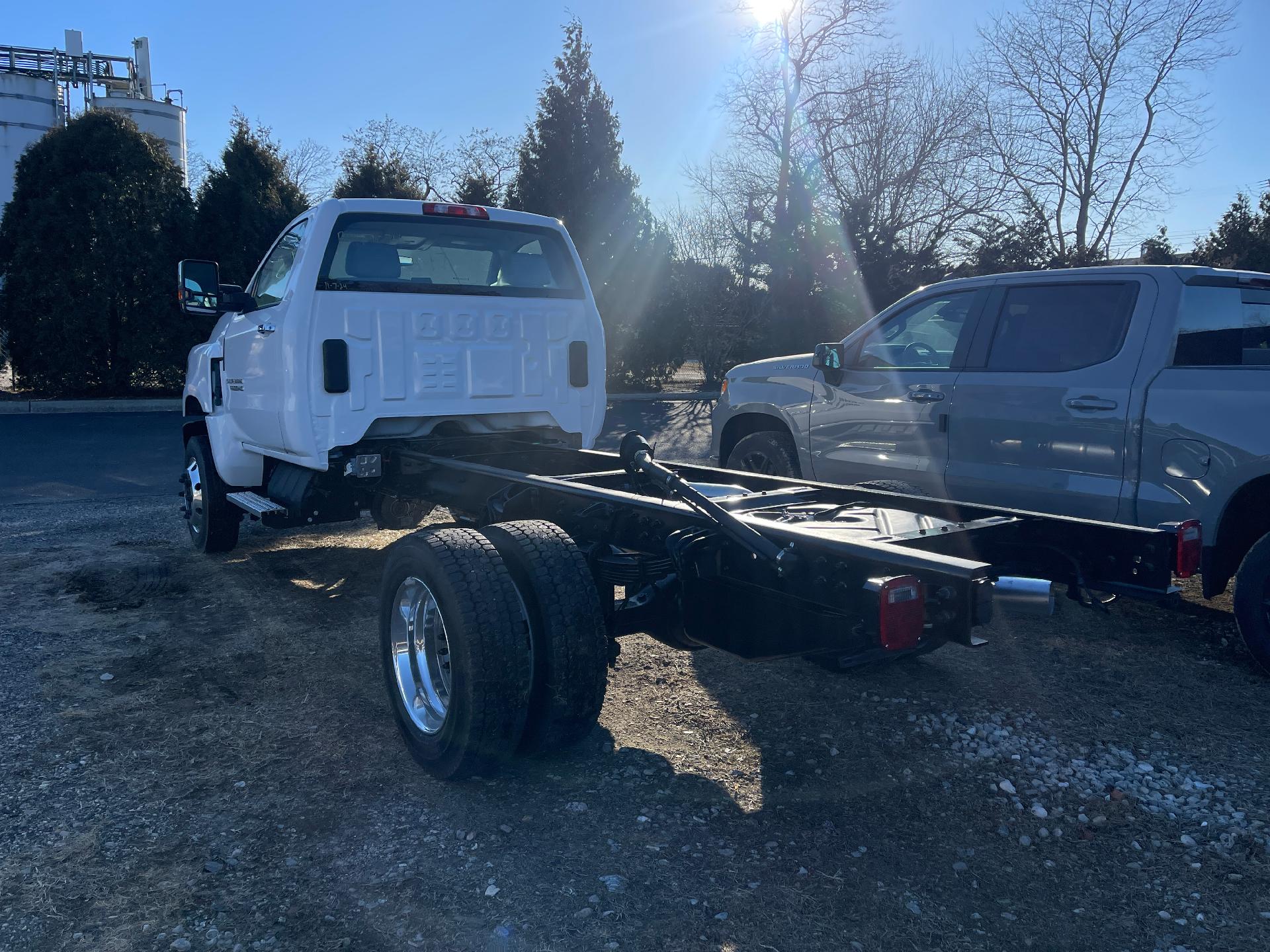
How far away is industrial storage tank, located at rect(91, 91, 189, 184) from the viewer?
36.8 meters

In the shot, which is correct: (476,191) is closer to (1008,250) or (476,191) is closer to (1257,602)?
(1008,250)

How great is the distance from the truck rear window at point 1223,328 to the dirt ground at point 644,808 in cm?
146

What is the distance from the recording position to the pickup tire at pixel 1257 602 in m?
4.17

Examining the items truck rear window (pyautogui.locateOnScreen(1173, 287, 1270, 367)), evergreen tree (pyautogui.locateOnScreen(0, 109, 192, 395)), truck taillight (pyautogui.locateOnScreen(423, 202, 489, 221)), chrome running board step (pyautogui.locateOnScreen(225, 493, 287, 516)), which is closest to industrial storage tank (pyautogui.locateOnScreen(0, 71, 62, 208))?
evergreen tree (pyautogui.locateOnScreen(0, 109, 192, 395))

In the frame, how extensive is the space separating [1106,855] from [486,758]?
2.00 metres

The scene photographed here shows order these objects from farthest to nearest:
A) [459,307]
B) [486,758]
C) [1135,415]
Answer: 1. [459,307]
2. [1135,415]
3. [486,758]

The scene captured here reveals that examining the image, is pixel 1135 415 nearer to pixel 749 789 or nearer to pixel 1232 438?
pixel 1232 438

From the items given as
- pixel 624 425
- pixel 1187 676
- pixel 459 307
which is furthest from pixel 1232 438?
pixel 624 425

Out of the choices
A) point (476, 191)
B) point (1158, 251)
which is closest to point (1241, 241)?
point (1158, 251)

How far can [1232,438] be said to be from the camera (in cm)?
433

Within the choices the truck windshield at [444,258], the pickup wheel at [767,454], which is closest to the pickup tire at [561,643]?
the truck windshield at [444,258]

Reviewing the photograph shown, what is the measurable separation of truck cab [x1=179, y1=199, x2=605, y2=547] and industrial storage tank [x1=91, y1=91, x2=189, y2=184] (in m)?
35.8

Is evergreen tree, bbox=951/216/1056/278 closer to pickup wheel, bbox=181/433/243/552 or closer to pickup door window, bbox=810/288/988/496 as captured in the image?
pickup door window, bbox=810/288/988/496

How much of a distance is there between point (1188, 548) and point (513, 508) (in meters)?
2.70
